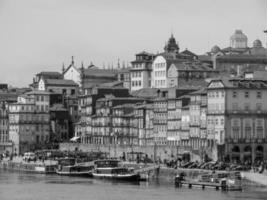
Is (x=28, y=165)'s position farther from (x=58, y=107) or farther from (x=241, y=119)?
(x=58, y=107)

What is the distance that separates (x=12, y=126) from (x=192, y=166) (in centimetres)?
6784

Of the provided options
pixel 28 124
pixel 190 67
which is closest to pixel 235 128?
pixel 190 67

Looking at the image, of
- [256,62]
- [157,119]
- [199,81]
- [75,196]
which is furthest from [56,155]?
[75,196]

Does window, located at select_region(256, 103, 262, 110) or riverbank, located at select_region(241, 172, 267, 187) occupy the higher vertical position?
window, located at select_region(256, 103, 262, 110)

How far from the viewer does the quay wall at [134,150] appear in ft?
471

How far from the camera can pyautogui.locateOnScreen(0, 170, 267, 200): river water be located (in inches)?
4080

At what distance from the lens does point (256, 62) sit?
631ft

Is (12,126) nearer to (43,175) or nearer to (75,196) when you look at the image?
(43,175)

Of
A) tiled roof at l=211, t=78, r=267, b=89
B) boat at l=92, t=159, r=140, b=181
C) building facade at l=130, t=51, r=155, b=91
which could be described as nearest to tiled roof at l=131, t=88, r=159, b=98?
building facade at l=130, t=51, r=155, b=91

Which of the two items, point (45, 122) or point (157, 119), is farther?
point (45, 122)

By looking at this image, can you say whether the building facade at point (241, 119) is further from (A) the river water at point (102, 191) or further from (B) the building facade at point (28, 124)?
(B) the building facade at point (28, 124)

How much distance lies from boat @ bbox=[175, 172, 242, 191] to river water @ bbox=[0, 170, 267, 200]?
3.12ft

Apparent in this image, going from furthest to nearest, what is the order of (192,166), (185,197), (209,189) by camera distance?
1. (192,166)
2. (209,189)
3. (185,197)

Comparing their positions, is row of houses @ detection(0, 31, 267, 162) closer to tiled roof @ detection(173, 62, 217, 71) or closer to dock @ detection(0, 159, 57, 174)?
tiled roof @ detection(173, 62, 217, 71)
